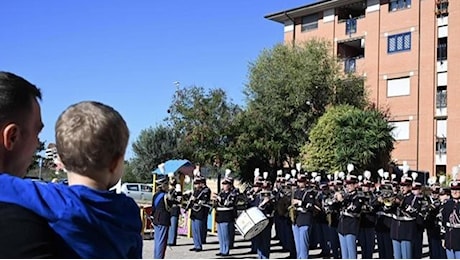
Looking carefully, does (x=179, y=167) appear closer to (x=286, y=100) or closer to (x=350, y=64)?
(x=286, y=100)

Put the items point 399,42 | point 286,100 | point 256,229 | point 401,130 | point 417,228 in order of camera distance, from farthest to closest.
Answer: point 399,42 < point 401,130 < point 286,100 < point 417,228 < point 256,229

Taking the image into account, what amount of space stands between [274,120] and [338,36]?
1064 centimetres

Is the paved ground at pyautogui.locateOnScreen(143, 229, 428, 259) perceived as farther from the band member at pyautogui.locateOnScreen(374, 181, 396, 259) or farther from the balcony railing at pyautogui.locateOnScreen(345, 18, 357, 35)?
the balcony railing at pyautogui.locateOnScreen(345, 18, 357, 35)

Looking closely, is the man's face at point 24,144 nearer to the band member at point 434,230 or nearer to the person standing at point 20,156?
the person standing at point 20,156

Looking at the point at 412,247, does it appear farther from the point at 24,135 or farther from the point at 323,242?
the point at 24,135

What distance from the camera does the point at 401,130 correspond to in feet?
126

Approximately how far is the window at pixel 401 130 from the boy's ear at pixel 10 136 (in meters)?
37.5

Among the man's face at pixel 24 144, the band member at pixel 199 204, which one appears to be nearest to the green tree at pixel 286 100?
the band member at pixel 199 204

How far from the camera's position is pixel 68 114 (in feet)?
6.31

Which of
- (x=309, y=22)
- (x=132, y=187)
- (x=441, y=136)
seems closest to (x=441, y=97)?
(x=441, y=136)

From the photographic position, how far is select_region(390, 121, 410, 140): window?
125 feet

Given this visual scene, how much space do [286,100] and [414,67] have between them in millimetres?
8829

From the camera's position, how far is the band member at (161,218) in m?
13.9

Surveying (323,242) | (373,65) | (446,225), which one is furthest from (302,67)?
(446,225)
